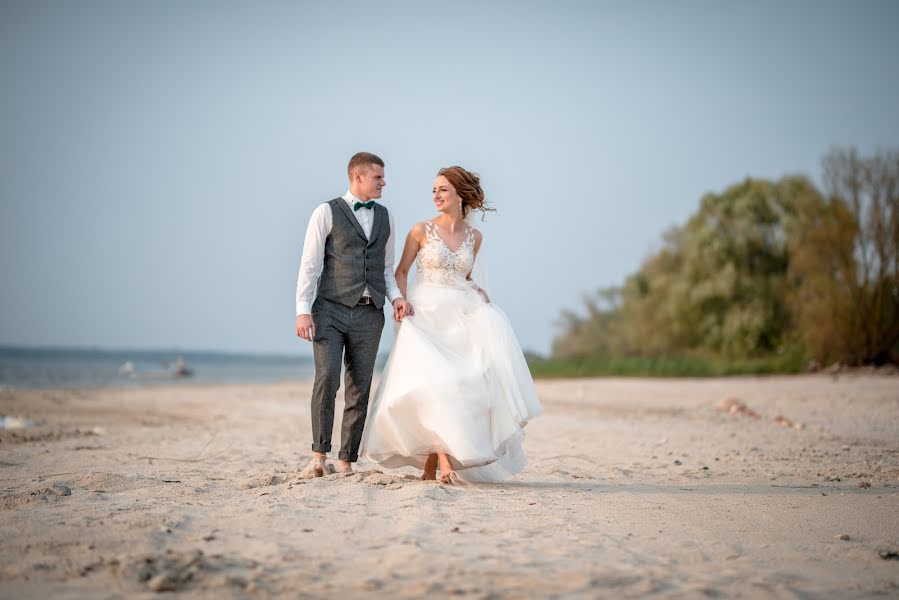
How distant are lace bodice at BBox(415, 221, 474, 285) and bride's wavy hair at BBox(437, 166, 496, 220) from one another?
1.08 feet

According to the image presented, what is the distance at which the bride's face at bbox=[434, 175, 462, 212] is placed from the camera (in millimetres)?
5957

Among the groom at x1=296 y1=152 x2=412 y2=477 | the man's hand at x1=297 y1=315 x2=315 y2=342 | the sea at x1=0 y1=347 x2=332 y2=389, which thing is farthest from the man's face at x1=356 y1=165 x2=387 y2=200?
the sea at x1=0 y1=347 x2=332 y2=389

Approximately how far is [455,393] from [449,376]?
122 mm

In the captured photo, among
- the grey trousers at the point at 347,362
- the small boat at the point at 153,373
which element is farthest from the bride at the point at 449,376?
the small boat at the point at 153,373

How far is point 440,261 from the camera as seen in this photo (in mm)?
5883

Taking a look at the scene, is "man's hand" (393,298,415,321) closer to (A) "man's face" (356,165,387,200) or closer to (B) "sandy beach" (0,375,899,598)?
(A) "man's face" (356,165,387,200)

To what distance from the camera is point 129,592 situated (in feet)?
9.77

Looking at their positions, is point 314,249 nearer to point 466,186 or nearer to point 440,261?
point 440,261

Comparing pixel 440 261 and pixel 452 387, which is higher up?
pixel 440 261

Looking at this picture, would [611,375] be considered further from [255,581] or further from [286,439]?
[255,581]

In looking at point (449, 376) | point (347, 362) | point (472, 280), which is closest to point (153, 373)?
point (347, 362)

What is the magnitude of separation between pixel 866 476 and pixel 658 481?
1765 millimetres

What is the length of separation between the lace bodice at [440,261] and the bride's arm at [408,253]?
0.05m

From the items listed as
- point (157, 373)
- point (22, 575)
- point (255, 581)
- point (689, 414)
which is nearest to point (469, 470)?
point (255, 581)
